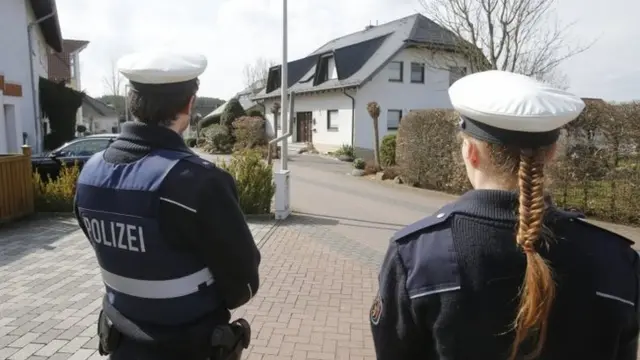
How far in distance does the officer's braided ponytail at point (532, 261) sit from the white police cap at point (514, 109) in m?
0.06

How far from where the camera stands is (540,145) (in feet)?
4.58

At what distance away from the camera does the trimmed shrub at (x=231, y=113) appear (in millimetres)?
30975

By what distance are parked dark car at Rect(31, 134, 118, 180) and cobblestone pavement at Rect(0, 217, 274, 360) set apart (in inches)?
176

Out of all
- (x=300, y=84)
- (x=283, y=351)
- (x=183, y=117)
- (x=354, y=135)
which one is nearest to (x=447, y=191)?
(x=283, y=351)

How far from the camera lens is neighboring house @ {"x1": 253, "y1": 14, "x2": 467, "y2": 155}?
2719 cm

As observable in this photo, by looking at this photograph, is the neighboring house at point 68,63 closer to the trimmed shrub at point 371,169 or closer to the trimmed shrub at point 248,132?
Answer: the trimmed shrub at point 248,132

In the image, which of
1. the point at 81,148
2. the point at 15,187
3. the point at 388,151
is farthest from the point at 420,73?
the point at 15,187

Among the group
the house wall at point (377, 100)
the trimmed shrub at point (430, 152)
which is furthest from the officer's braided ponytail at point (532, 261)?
the house wall at point (377, 100)

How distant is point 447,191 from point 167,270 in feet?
40.3

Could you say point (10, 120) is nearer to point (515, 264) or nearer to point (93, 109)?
point (515, 264)

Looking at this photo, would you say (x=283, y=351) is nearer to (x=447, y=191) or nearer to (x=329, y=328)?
(x=329, y=328)

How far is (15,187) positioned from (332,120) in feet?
72.0

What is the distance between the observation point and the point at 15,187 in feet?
28.7

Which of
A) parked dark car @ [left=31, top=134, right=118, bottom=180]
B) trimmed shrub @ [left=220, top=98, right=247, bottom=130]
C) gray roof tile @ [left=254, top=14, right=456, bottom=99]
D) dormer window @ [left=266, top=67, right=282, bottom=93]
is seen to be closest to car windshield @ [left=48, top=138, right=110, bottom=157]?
parked dark car @ [left=31, top=134, right=118, bottom=180]
